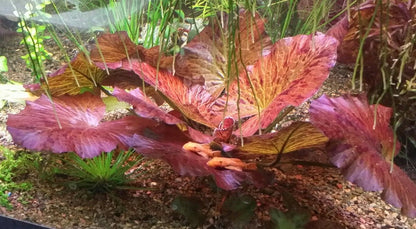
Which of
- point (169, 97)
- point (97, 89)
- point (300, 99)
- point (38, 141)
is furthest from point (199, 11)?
point (38, 141)

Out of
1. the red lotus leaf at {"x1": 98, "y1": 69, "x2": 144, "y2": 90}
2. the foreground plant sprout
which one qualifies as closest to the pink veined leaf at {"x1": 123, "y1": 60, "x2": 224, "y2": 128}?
the foreground plant sprout

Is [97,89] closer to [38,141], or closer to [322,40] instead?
[38,141]

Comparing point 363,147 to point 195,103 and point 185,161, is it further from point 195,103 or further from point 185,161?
point 195,103

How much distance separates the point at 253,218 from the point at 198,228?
16 centimetres

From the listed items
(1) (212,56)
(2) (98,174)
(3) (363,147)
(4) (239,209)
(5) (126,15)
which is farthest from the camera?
(5) (126,15)

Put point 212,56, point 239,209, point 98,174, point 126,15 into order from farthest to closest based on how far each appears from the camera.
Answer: point 126,15
point 212,56
point 98,174
point 239,209

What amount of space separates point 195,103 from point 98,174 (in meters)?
0.38

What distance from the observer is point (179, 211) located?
1217 mm

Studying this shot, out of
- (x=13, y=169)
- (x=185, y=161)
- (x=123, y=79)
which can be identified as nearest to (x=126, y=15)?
(x=123, y=79)

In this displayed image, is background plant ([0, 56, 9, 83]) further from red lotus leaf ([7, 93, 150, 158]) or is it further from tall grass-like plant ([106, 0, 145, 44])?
red lotus leaf ([7, 93, 150, 158])

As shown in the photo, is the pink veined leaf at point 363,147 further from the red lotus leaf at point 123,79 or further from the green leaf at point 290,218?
the red lotus leaf at point 123,79

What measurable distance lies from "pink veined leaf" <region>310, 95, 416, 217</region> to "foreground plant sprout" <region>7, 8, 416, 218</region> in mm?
57

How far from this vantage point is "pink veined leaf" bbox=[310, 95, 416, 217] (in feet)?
3.41

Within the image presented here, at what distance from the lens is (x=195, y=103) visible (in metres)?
1.44
